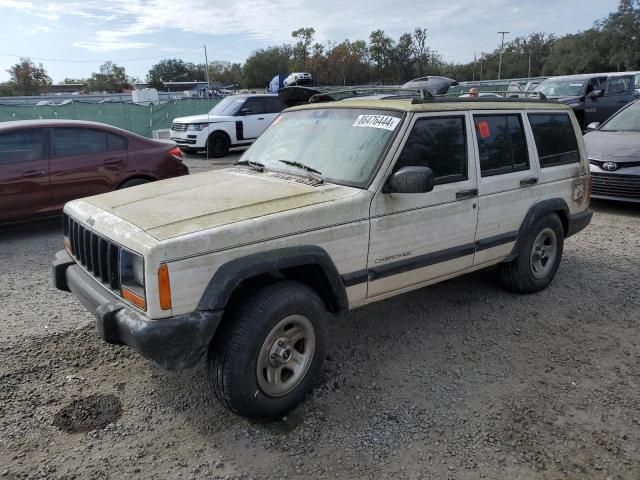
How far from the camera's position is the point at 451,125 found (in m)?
3.96

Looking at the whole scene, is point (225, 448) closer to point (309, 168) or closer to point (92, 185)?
point (309, 168)

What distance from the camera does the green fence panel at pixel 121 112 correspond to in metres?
16.1

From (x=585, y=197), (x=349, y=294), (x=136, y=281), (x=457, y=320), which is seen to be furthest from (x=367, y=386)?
(x=585, y=197)

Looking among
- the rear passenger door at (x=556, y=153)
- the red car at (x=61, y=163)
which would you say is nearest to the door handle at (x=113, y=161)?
the red car at (x=61, y=163)

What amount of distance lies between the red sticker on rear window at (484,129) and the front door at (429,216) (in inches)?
6.3

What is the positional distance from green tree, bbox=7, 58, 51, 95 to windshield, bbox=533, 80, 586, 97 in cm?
7389

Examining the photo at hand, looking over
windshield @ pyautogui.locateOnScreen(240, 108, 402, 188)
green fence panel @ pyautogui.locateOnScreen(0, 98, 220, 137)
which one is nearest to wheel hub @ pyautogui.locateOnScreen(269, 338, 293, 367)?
windshield @ pyautogui.locateOnScreen(240, 108, 402, 188)

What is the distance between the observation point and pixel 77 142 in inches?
279

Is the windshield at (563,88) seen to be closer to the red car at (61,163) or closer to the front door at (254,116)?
the front door at (254,116)

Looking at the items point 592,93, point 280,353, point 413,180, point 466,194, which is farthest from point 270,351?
point 592,93

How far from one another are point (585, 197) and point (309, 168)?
309 centimetres

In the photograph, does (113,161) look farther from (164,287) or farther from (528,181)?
(528,181)

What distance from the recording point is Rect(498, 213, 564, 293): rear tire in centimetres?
470

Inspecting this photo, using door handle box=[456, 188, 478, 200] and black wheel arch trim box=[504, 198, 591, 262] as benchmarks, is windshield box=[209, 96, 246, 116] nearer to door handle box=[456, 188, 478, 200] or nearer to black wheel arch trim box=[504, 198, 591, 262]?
black wheel arch trim box=[504, 198, 591, 262]
